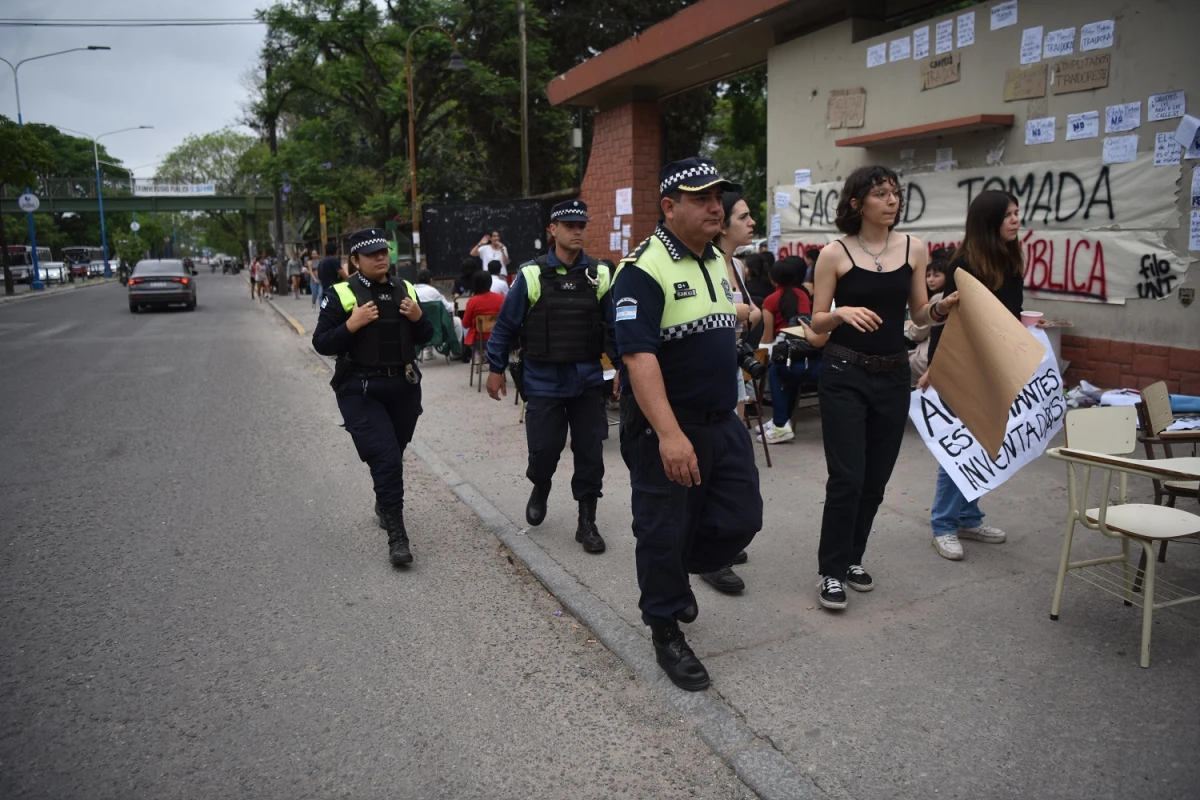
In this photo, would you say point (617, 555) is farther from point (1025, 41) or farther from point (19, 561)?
point (1025, 41)

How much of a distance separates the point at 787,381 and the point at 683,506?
4.15 metres

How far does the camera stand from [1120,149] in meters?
6.75

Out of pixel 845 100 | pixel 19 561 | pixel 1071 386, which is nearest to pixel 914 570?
pixel 1071 386

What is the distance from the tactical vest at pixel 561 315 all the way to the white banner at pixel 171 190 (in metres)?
69.3

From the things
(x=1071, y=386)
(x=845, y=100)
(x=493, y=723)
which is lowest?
(x=493, y=723)

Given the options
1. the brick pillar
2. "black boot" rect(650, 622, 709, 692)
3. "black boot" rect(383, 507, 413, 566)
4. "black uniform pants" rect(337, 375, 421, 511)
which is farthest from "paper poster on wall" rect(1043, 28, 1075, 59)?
"black boot" rect(383, 507, 413, 566)

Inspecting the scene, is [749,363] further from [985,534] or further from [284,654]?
[284,654]

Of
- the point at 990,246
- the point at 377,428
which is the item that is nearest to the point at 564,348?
the point at 377,428

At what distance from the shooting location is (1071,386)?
7457 millimetres

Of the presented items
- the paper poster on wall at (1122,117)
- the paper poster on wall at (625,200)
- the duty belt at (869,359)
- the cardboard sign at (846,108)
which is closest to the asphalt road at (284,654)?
the duty belt at (869,359)

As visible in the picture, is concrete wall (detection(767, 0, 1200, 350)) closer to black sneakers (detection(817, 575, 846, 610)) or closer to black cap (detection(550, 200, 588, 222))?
black sneakers (detection(817, 575, 846, 610))

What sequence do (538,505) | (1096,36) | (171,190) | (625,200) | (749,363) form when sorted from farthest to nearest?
1. (171,190)
2. (625,200)
3. (1096,36)
4. (538,505)
5. (749,363)

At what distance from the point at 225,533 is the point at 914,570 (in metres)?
4.14

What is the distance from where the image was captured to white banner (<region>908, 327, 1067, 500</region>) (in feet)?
14.4
